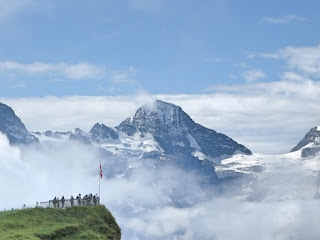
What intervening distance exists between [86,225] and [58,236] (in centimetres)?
1233

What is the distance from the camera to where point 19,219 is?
8625 cm

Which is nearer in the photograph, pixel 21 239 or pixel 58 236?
pixel 21 239

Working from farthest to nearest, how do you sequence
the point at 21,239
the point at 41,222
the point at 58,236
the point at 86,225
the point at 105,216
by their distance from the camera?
the point at 105,216
the point at 86,225
the point at 41,222
the point at 58,236
the point at 21,239

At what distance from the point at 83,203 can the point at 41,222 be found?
22281 mm

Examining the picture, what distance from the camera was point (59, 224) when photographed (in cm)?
8700

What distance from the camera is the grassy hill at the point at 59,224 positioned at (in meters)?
79.1

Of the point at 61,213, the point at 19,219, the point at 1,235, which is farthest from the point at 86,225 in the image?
the point at 1,235

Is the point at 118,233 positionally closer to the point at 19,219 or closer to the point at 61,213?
the point at 61,213

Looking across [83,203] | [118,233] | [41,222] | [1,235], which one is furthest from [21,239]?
[83,203]

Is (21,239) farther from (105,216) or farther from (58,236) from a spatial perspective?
(105,216)

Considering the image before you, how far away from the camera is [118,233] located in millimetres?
98750

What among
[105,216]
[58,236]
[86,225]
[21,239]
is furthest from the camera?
[105,216]

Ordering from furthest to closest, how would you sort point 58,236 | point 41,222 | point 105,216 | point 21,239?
point 105,216 < point 41,222 < point 58,236 < point 21,239

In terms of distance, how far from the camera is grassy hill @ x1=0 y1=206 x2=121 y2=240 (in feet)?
260
